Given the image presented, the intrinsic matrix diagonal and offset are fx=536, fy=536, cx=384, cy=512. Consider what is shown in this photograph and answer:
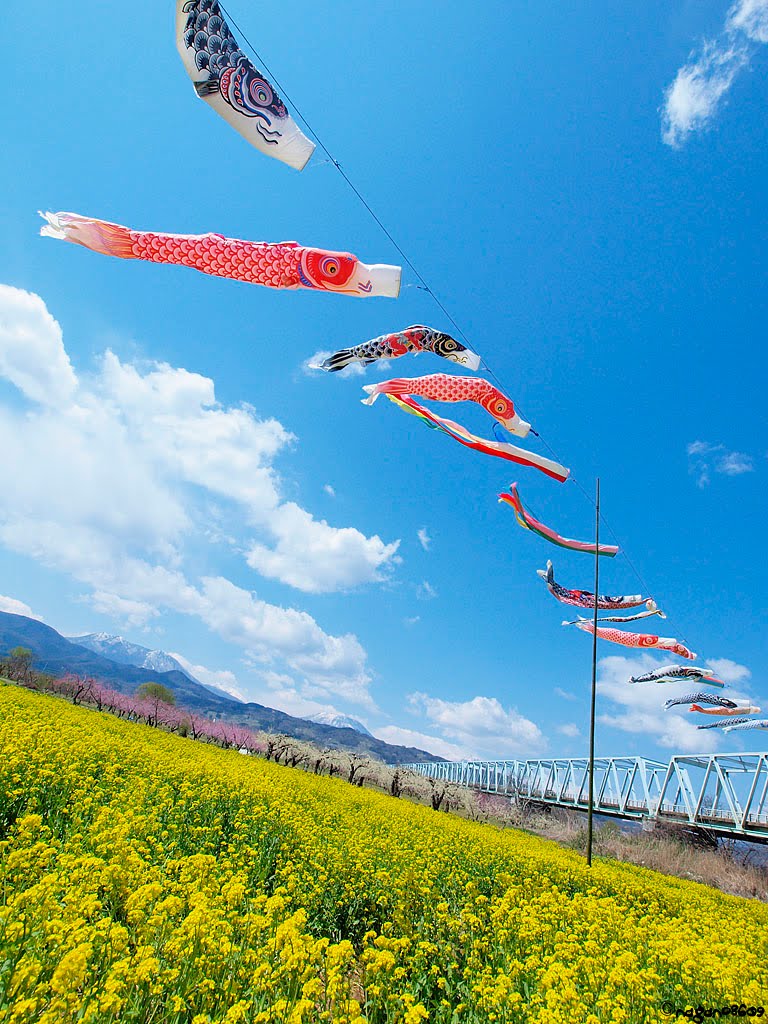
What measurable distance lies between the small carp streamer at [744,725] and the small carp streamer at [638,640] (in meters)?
4.38

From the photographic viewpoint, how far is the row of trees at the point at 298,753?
44.0 m

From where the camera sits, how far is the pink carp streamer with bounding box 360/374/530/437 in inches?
410

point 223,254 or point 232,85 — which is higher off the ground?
point 232,85

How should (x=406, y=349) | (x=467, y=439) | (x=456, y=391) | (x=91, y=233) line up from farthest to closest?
(x=467, y=439), (x=456, y=391), (x=406, y=349), (x=91, y=233)

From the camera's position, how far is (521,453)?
38.0 ft

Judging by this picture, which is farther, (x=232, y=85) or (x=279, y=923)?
(x=232, y=85)

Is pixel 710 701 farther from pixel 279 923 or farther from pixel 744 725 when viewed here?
pixel 279 923

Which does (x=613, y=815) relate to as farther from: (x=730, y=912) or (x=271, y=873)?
(x=271, y=873)

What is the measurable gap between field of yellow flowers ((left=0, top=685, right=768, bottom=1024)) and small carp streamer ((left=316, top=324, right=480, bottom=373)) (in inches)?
292

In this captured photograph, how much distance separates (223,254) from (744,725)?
22.9 m

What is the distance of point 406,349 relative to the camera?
374 inches

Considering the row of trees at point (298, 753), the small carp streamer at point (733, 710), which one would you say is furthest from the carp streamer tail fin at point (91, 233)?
the row of trees at point (298, 753)

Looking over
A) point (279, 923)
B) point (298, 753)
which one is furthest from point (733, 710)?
point (298, 753)

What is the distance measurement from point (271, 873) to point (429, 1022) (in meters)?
4.30
